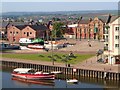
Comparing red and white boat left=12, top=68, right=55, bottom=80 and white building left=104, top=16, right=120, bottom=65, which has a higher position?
white building left=104, top=16, right=120, bottom=65

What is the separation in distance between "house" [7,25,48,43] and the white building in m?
38.5

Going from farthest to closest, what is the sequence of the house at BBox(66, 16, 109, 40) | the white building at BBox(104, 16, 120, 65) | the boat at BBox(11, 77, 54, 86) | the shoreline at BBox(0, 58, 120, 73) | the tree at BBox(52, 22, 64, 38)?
the tree at BBox(52, 22, 64, 38)
the house at BBox(66, 16, 109, 40)
the white building at BBox(104, 16, 120, 65)
the shoreline at BBox(0, 58, 120, 73)
the boat at BBox(11, 77, 54, 86)

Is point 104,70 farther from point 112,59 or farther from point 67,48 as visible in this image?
point 67,48

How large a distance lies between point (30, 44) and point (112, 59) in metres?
33.2

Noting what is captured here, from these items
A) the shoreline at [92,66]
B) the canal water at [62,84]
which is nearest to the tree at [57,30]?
the shoreline at [92,66]

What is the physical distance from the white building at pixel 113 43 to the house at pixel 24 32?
38.5 m

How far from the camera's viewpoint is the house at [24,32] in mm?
94931

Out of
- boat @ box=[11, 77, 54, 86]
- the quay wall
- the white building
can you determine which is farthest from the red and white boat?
the white building

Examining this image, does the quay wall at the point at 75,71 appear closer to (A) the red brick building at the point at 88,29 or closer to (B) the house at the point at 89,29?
(B) the house at the point at 89,29

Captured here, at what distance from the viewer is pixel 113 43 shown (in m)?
57.6

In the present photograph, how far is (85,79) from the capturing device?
5269 cm

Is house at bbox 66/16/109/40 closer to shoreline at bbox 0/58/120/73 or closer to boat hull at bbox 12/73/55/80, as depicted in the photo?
shoreline at bbox 0/58/120/73

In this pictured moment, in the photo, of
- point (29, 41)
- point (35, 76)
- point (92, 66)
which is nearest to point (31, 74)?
point (35, 76)

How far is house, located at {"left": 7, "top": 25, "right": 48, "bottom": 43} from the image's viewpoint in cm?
9493
